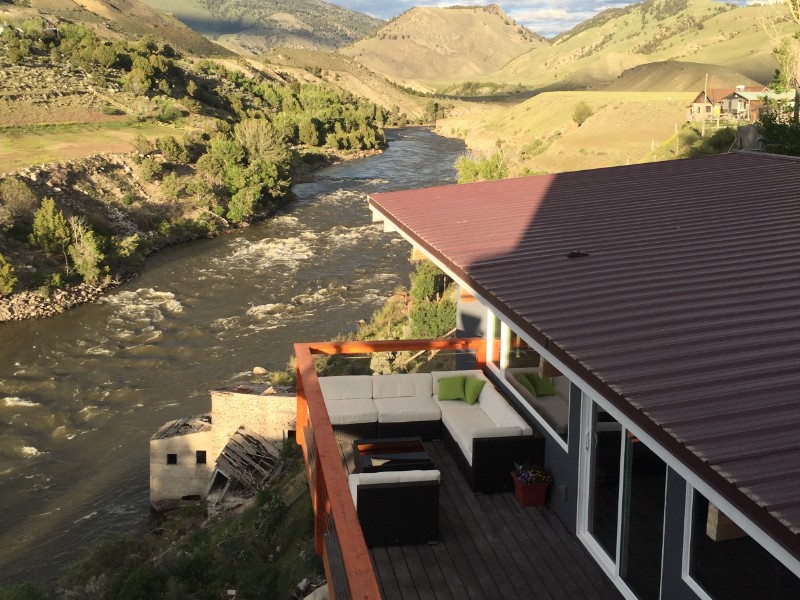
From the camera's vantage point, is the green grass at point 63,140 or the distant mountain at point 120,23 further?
the distant mountain at point 120,23

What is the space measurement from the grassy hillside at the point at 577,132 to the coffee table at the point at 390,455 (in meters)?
35.9

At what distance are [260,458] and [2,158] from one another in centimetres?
3246

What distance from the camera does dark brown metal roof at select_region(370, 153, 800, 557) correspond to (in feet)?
12.5

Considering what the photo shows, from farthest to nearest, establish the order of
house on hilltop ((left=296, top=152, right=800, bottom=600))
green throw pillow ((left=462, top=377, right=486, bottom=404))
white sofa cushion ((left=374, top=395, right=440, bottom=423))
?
green throw pillow ((left=462, top=377, right=486, bottom=404)), white sofa cushion ((left=374, top=395, right=440, bottom=423)), house on hilltop ((left=296, top=152, right=800, bottom=600))

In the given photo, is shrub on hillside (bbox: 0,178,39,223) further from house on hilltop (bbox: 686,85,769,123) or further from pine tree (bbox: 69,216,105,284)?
house on hilltop (bbox: 686,85,769,123)

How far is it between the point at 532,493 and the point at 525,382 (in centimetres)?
147

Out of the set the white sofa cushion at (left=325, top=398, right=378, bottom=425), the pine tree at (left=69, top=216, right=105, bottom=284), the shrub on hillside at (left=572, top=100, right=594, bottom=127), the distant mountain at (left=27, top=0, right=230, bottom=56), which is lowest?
the pine tree at (left=69, top=216, right=105, bottom=284)

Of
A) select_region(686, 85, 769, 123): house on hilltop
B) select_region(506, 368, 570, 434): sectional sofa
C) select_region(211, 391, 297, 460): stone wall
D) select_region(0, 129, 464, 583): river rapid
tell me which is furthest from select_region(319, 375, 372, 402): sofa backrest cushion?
select_region(686, 85, 769, 123): house on hilltop

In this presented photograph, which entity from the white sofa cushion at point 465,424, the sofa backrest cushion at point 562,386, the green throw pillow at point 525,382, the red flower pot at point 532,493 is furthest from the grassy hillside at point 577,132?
the red flower pot at point 532,493

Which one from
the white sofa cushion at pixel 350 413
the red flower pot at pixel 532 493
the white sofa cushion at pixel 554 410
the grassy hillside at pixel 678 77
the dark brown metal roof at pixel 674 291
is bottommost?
the red flower pot at pixel 532 493

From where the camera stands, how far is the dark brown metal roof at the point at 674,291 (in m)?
3.81

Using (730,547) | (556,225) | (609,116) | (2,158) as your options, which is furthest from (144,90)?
(730,547)

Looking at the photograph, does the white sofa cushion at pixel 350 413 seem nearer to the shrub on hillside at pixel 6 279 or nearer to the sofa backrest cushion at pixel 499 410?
the sofa backrest cushion at pixel 499 410

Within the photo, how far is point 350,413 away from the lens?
857 centimetres
